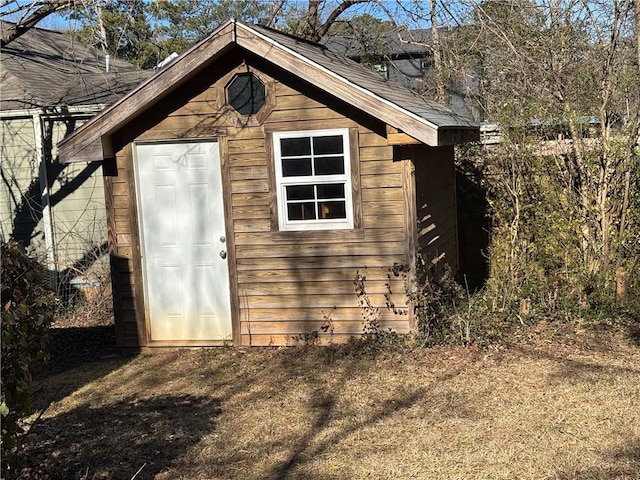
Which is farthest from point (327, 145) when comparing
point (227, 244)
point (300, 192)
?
point (227, 244)

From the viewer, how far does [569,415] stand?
18.8 feet

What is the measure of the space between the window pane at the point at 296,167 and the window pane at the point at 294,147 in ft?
0.22

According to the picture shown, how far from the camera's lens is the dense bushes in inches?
159

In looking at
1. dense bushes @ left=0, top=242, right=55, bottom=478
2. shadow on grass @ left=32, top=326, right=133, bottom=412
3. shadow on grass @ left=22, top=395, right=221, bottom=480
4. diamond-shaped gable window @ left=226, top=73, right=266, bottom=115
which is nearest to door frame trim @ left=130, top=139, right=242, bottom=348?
diamond-shaped gable window @ left=226, top=73, right=266, bottom=115

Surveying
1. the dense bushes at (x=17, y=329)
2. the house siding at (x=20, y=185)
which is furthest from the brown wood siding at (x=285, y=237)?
the house siding at (x=20, y=185)

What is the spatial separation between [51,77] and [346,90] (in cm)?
777

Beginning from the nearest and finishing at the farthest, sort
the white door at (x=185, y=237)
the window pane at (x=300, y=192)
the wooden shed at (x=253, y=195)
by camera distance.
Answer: the wooden shed at (x=253, y=195)
the window pane at (x=300, y=192)
the white door at (x=185, y=237)

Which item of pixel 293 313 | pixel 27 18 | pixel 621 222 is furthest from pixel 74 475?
pixel 27 18

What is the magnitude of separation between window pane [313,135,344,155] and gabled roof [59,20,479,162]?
56 cm

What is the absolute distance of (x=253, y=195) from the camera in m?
8.16

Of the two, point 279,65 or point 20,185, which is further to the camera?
point 20,185

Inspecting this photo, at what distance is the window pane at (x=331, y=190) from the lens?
26.2ft

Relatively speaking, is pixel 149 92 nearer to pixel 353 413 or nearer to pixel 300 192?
pixel 300 192

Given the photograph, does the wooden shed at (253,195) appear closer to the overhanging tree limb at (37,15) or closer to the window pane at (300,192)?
the window pane at (300,192)
